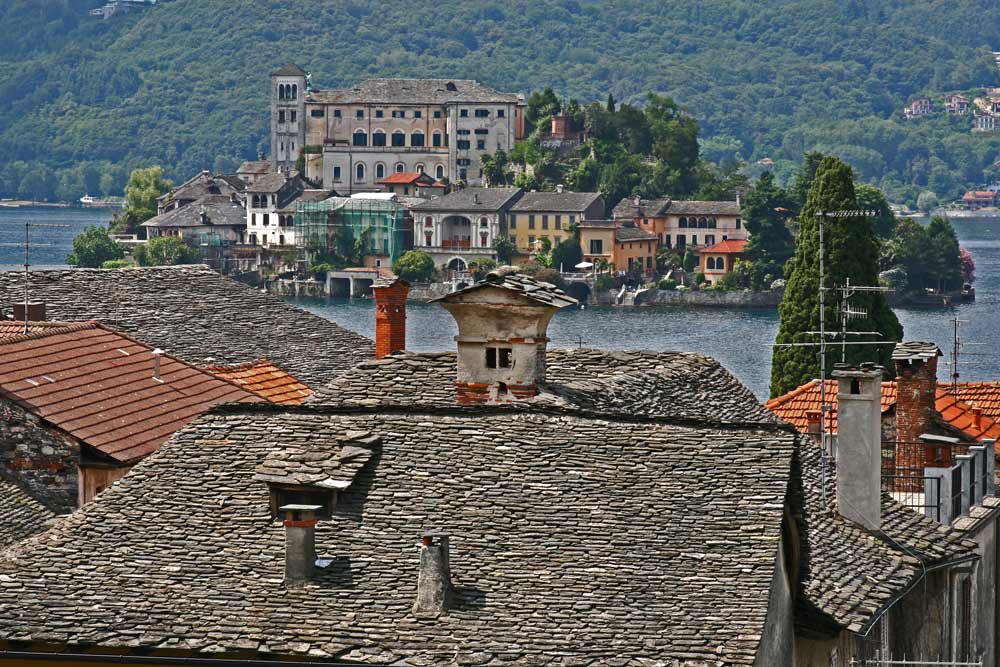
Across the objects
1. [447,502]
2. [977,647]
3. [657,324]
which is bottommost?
[657,324]

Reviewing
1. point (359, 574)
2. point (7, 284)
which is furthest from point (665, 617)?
point (7, 284)

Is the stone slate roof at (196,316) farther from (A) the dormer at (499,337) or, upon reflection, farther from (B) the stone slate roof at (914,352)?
(A) the dormer at (499,337)

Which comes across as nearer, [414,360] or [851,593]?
[851,593]

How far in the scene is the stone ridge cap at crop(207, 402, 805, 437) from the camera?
14.1m

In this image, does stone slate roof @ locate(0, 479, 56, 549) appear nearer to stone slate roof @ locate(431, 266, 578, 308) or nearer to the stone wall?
the stone wall

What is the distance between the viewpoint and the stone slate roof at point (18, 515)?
18.7m

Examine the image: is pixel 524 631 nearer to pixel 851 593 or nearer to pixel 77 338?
pixel 851 593

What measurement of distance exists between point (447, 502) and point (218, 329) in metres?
20.8

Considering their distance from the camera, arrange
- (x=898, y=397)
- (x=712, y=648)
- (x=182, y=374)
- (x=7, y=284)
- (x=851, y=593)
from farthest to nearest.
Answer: (x=7, y=284) < (x=182, y=374) < (x=898, y=397) < (x=851, y=593) < (x=712, y=648)

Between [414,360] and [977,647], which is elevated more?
[414,360]

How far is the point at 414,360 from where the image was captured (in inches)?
743

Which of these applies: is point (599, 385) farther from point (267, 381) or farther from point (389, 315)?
point (267, 381)

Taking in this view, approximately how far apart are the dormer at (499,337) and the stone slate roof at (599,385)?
10.5 inches

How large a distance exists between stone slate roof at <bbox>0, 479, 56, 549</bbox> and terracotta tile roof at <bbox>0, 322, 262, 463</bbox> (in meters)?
0.90
